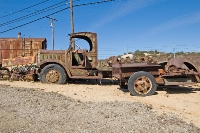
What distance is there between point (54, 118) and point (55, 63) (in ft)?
19.9

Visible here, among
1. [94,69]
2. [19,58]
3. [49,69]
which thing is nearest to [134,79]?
[94,69]

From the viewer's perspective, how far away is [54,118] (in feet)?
15.7

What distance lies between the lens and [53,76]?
10.3 metres

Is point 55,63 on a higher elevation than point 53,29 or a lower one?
lower

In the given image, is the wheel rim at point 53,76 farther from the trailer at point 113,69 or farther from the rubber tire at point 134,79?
the rubber tire at point 134,79

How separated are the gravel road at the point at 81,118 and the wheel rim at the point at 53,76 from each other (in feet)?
13.1

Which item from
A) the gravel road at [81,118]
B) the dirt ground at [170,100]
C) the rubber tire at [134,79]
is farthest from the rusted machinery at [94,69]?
Result: the gravel road at [81,118]

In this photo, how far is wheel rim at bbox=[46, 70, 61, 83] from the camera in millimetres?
10320

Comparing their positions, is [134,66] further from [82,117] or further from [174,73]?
[82,117]

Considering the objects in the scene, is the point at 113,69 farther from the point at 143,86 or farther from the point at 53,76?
the point at 53,76

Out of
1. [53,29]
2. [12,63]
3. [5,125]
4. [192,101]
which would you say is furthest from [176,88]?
[53,29]

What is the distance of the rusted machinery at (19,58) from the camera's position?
11.4m

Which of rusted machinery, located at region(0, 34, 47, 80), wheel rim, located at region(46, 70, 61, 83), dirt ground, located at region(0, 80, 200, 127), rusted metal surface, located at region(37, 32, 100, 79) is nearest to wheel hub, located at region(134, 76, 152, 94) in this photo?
dirt ground, located at region(0, 80, 200, 127)

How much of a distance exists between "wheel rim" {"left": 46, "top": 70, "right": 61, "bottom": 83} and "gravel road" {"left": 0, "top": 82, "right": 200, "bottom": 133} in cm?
400
